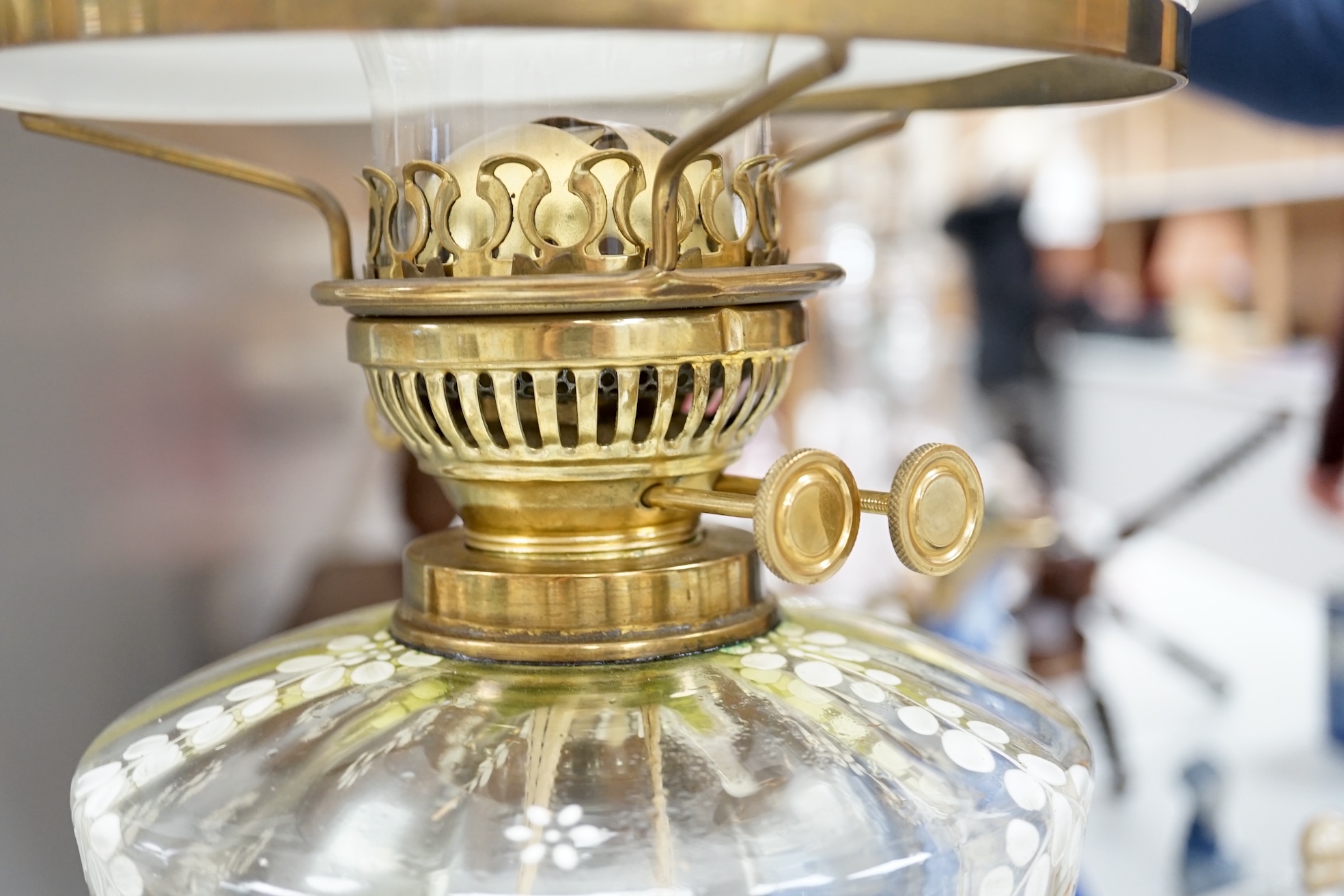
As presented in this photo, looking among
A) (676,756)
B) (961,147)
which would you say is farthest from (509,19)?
(961,147)

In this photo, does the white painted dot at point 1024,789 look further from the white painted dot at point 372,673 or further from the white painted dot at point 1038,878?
the white painted dot at point 372,673

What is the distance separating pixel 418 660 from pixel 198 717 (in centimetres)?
6

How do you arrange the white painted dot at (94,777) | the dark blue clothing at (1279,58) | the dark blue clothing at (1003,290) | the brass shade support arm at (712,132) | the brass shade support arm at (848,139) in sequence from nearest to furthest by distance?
the brass shade support arm at (712,132) → the white painted dot at (94,777) → the brass shade support arm at (848,139) → the dark blue clothing at (1279,58) → the dark blue clothing at (1003,290)

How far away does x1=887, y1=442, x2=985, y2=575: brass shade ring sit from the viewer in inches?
13.2

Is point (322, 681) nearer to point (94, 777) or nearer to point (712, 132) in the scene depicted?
point (94, 777)

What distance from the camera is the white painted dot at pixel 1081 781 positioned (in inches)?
14.8

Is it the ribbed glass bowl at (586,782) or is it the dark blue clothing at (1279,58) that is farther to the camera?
the dark blue clothing at (1279,58)

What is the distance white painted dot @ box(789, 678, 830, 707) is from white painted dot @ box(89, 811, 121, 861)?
180 mm

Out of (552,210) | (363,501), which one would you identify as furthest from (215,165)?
(363,501)

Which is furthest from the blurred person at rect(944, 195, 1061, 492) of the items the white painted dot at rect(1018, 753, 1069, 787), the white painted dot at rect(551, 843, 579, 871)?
the white painted dot at rect(551, 843, 579, 871)

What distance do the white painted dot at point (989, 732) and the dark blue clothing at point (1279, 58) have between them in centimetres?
62

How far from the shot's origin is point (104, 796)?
1.16ft

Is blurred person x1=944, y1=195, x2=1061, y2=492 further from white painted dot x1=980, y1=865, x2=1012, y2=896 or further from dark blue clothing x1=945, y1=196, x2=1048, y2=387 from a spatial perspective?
white painted dot x1=980, y1=865, x2=1012, y2=896

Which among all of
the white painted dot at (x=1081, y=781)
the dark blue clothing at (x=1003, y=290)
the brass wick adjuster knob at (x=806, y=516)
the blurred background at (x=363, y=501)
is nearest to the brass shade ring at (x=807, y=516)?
the brass wick adjuster knob at (x=806, y=516)
